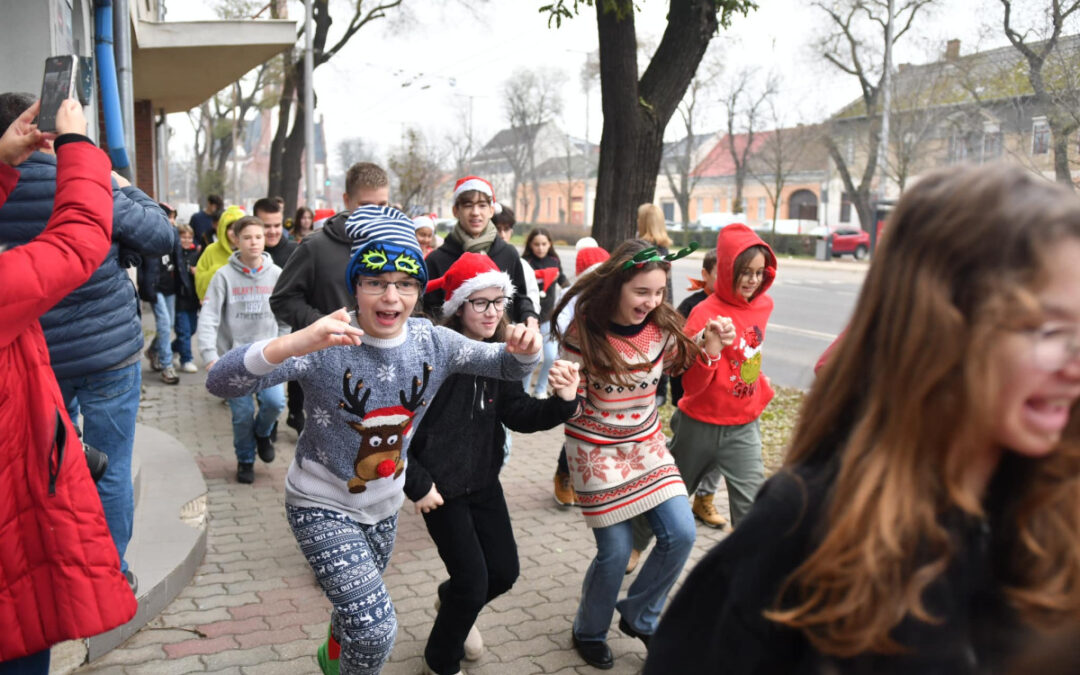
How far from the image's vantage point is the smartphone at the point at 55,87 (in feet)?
8.54

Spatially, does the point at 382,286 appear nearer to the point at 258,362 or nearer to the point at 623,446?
the point at 258,362

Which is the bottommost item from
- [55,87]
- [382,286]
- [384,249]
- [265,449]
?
[265,449]

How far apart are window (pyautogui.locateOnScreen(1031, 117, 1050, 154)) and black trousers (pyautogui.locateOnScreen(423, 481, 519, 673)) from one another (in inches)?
245

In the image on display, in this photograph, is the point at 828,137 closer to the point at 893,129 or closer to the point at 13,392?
the point at 893,129

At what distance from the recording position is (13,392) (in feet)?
8.11

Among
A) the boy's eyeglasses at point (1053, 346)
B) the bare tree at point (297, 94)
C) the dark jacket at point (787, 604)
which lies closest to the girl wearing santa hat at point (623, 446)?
the dark jacket at point (787, 604)

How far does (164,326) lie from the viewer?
1064 cm

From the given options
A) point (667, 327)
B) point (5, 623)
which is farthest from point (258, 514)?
point (5, 623)

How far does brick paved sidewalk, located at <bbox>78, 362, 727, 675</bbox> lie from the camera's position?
408 centimetres

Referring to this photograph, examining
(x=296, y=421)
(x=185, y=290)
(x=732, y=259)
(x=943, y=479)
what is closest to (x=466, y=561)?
(x=732, y=259)

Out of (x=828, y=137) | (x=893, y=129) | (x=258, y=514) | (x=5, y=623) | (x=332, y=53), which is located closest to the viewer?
(x=5, y=623)

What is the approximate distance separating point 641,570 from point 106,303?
2.51 meters

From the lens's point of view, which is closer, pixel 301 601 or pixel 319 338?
pixel 319 338

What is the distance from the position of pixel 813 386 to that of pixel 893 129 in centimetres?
3713
